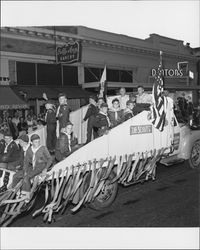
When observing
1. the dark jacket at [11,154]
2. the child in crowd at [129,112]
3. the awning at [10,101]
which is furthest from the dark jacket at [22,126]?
the child in crowd at [129,112]

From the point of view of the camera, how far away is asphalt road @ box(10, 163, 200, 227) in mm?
5057

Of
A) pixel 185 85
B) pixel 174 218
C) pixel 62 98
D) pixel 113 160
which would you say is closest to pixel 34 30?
pixel 185 85

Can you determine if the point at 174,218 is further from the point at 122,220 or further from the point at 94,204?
the point at 94,204

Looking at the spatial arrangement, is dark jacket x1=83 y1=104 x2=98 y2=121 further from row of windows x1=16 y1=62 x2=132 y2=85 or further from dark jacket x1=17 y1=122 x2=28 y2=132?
row of windows x1=16 y1=62 x2=132 y2=85

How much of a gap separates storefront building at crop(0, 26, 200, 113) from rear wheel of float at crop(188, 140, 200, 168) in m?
5.34

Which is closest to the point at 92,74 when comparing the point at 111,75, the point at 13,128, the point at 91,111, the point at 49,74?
the point at 111,75

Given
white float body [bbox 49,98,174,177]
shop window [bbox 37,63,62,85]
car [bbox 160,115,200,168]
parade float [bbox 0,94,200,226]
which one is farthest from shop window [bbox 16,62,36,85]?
white float body [bbox 49,98,174,177]

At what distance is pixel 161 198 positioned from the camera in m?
6.19

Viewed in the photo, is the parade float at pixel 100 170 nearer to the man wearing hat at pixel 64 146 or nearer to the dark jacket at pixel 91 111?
the man wearing hat at pixel 64 146

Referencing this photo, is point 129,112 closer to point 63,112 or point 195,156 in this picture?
point 63,112

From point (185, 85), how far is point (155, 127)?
24.1 ft

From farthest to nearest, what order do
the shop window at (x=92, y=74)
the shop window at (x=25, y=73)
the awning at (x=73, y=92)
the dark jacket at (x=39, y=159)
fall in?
the shop window at (x=92, y=74)
the awning at (x=73, y=92)
the shop window at (x=25, y=73)
the dark jacket at (x=39, y=159)

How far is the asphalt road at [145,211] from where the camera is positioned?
5.06 metres


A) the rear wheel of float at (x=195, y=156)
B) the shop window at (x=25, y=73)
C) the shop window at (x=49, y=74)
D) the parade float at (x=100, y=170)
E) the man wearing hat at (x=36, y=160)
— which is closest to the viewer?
the parade float at (x=100, y=170)
